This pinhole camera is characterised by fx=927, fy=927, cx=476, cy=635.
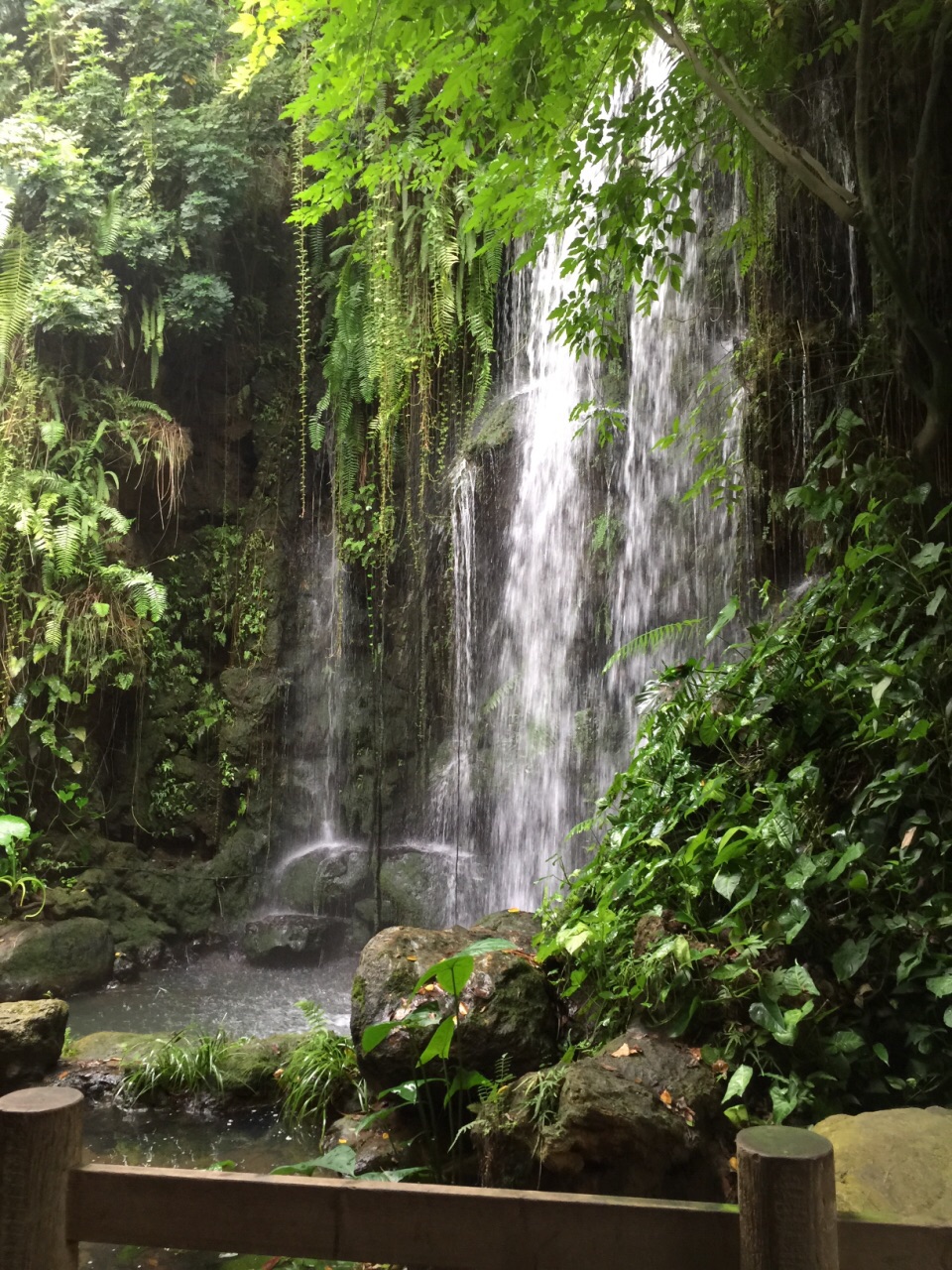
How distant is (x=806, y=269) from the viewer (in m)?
4.86

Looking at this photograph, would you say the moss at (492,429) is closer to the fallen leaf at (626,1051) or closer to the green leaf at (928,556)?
the green leaf at (928,556)

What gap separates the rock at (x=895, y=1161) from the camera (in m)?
2.19

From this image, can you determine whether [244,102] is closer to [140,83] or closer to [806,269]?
[140,83]

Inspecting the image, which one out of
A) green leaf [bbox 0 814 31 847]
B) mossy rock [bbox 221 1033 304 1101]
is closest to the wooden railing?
mossy rock [bbox 221 1033 304 1101]

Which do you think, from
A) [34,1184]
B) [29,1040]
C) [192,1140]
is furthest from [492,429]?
[34,1184]

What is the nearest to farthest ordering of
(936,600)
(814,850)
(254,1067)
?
(936,600), (814,850), (254,1067)

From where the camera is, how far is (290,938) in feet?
26.0

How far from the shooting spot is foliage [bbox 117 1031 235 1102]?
15.5 feet

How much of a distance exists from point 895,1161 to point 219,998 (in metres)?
5.68

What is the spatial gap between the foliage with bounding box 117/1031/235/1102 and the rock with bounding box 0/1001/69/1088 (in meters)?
0.41

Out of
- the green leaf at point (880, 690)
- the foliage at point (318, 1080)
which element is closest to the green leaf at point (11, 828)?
the foliage at point (318, 1080)

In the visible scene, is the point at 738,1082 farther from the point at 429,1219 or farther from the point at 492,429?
the point at 492,429

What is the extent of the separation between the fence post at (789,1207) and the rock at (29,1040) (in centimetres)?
442

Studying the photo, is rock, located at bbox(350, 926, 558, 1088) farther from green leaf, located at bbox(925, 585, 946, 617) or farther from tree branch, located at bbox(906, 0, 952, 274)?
tree branch, located at bbox(906, 0, 952, 274)
